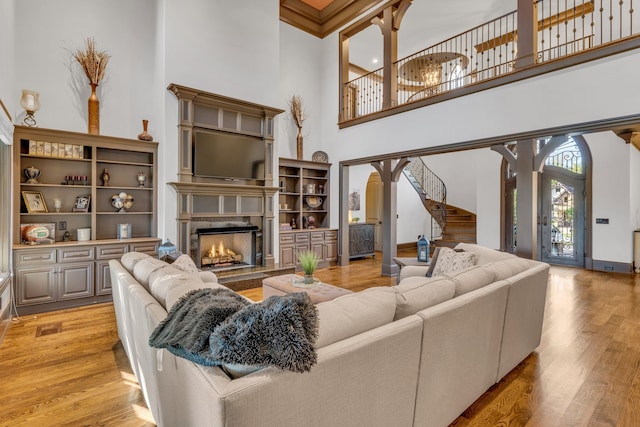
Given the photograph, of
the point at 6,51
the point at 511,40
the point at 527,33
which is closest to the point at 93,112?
the point at 6,51

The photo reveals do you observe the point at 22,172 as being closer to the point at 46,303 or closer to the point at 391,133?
the point at 46,303

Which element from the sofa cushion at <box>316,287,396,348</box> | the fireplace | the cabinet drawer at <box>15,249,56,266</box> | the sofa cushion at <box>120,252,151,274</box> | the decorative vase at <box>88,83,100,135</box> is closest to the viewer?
the sofa cushion at <box>316,287,396,348</box>

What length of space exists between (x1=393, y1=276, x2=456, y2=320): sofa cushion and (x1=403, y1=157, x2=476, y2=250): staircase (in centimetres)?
696

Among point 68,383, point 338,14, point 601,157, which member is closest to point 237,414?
point 68,383

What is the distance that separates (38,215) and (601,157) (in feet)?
32.9

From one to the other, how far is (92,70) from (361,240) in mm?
6080

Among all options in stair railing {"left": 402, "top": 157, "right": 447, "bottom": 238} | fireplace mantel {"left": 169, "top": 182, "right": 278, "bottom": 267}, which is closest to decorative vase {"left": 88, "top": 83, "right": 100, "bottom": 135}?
fireplace mantel {"left": 169, "top": 182, "right": 278, "bottom": 267}

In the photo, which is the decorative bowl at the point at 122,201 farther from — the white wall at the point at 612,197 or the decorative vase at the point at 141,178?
the white wall at the point at 612,197

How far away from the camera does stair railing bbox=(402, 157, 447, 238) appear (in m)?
9.73

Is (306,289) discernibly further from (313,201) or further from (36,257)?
(313,201)

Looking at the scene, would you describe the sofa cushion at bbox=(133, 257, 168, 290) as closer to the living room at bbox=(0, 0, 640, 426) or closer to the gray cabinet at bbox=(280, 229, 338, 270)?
the living room at bbox=(0, 0, 640, 426)

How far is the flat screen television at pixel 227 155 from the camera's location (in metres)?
5.32

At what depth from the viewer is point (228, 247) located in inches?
237

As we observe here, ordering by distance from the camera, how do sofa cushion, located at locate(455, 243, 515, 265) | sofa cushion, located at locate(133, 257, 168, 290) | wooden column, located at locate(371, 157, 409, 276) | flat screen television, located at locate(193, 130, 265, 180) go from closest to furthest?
sofa cushion, located at locate(133, 257, 168, 290) < sofa cushion, located at locate(455, 243, 515, 265) < flat screen television, located at locate(193, 130, 265, 180) < wooden column, located at locate(371, 157, 409, 276)
